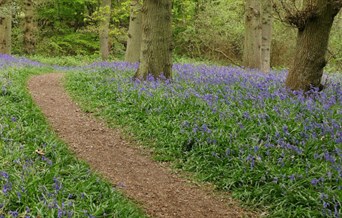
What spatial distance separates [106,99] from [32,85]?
10.5ft

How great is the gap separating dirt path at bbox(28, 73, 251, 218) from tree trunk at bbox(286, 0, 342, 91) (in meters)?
3.88

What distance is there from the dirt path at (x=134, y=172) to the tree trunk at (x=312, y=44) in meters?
3.88

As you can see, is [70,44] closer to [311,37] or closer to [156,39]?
[156,39]

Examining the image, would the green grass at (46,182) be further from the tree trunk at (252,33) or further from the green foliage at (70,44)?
the green foliage at (70,44)

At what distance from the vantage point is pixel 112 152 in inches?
250

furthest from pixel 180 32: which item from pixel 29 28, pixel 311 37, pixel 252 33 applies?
pixel 311 37

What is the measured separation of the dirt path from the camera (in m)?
4.67

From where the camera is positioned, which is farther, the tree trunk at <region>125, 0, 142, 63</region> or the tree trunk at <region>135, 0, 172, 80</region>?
the tree trunk at <region>125, 0, 142, 63</region>

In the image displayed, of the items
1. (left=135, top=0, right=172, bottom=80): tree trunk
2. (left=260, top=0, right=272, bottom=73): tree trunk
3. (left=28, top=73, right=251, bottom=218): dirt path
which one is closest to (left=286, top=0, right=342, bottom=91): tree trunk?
(left=135, top=0, right=172, bottom=80): tree trunk

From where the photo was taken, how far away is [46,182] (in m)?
4.27

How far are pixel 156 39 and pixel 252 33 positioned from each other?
4.93 m

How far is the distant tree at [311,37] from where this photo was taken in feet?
24.6

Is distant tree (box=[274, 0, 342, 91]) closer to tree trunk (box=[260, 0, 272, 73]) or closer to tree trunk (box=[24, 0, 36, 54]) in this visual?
tree trunk (box=[260, 0, 272, 73])

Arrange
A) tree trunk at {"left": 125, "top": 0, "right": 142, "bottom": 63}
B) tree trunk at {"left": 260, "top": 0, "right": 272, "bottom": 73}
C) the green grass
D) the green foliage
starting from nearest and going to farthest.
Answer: the green grass
tree trunk at {"left": 125, "top": 0, "right": 142, "bottom": 63}
tree trunk at {"left": 260, "top": 0, "right": 272, "bottom": 73}
the green foliage
